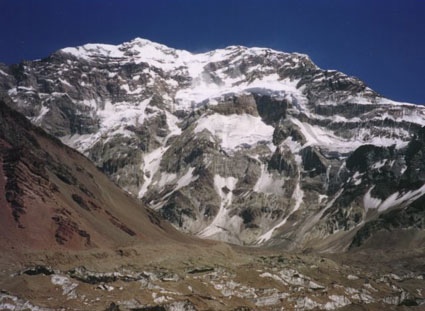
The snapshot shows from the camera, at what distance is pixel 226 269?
538 ft

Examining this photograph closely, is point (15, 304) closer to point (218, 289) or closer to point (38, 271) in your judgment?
point (38, 271)

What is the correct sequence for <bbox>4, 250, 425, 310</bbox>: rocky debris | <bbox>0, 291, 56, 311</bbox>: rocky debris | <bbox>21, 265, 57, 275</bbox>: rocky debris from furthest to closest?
<bbox>21, 265, 57, 275</bbox>: rocky debris, <bbox>4, 250, 425, 310</bbox>: rocky debris, <bbox>0, 291, 56, 311</bbox>: rocky debris

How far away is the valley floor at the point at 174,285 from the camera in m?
110

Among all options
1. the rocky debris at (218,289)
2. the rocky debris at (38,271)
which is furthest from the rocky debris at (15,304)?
the rocky debris at (38,271)

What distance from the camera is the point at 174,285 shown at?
136 meters

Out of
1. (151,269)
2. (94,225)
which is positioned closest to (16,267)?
(151,269)

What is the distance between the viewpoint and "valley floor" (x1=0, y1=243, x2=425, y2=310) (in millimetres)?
110438

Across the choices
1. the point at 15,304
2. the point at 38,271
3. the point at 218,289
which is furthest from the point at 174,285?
the point at 15,304

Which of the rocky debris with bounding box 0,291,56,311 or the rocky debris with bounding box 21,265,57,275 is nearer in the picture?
the rocky debris with bounding box 0,291,56,311

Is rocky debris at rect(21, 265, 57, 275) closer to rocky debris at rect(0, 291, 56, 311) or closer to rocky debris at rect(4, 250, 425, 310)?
rocky debris at rect(4, 250, 425, 310)

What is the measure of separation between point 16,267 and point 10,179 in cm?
5114

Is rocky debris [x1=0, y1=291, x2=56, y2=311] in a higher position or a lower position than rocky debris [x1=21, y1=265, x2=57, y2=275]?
lower

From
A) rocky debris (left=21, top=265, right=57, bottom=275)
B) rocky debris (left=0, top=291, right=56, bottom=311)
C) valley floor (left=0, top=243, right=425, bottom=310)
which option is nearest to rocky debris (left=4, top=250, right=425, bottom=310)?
valley floor (left=0, top=243, right=425, bottom=310)

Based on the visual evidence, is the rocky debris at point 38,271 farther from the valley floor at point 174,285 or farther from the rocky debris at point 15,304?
the rocky debris at point 15,304
